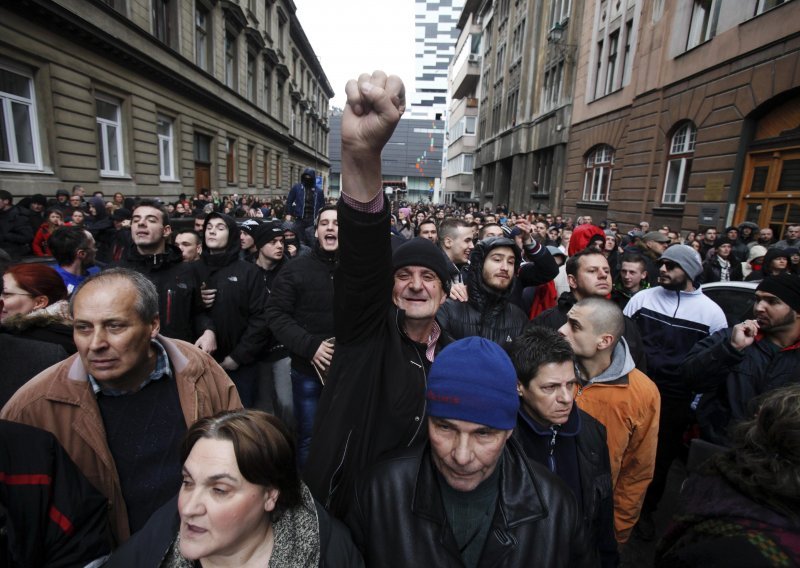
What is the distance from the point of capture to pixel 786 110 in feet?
30.1

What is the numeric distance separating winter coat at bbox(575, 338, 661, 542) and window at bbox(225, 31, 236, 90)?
75.9 feet

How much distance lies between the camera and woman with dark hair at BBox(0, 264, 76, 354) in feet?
6.70

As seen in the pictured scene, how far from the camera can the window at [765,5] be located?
8.98 meters

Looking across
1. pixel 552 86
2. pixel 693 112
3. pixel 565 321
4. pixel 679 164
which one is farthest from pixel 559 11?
pixel 565 321

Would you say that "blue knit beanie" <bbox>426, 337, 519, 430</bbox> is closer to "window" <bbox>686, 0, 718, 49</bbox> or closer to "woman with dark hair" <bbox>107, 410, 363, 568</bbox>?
"woman with dark hair" <bbox>107, 410, 363, 568</bbox>

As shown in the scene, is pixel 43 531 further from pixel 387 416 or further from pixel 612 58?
pixel 612 58

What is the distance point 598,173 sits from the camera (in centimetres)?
1752

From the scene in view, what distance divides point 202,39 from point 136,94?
23.0ft

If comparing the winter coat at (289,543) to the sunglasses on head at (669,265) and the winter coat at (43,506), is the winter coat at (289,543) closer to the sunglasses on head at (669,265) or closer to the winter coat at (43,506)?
the winter coat at (43,506)

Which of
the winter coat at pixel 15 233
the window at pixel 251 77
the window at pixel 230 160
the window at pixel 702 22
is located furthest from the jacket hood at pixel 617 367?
the window at pixel 251 77

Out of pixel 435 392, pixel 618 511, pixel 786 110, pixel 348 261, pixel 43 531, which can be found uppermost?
pixel 786 110

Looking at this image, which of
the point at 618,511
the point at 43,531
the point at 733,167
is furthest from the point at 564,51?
the point at 43,531

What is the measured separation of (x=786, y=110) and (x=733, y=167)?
4.83ft

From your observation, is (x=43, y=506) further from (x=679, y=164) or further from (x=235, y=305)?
(x=679, y=164)
